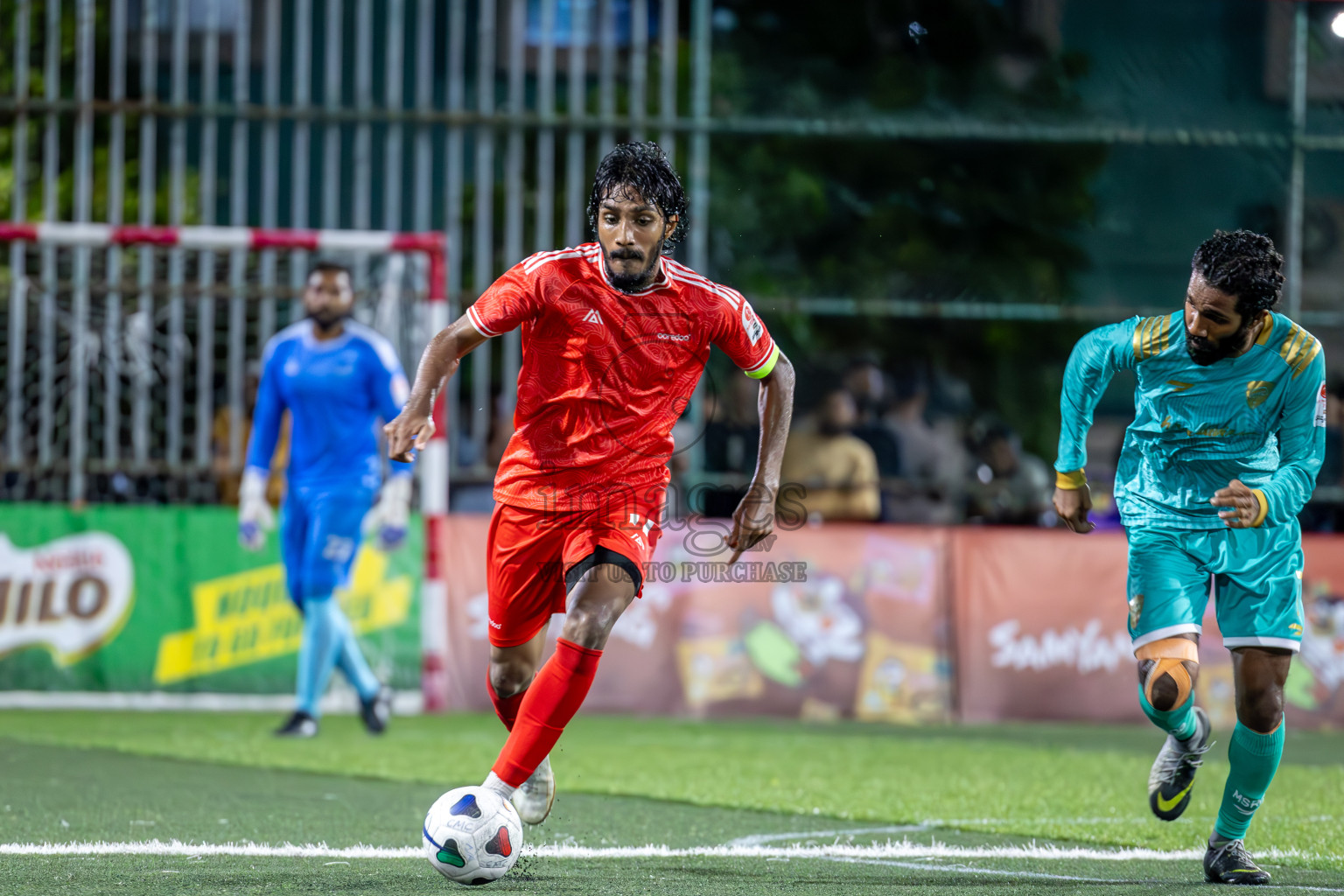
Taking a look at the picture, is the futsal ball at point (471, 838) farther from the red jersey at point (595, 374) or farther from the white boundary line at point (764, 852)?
the red jersey at point (595, 374)

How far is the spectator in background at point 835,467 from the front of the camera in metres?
12.2

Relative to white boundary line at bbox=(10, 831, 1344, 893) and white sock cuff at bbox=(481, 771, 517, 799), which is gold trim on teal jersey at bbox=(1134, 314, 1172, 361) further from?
white sock cuff at bbox=(481, 771, 517, 799)

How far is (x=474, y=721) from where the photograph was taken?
10.8m

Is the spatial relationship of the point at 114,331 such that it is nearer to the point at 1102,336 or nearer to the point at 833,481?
the point at 833,481

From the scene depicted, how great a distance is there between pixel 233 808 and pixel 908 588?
5764mm

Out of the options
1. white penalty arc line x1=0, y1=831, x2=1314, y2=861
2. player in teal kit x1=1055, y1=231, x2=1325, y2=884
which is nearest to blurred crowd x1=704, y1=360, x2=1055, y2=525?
white penalty arc line x1=0, y1=831, x2=1314, y2=861

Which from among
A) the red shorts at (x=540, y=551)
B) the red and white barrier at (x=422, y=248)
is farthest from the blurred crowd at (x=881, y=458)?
the red shorts at (x=540, y=551)

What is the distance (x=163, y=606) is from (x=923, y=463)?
18.0 ft

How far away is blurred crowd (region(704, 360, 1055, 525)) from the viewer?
12.3 meters

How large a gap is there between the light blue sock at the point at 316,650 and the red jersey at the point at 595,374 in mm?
4450

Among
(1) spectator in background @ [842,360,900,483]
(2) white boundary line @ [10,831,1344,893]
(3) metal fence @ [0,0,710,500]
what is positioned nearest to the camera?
(2) white boundary line @ [10,831,1344,893]

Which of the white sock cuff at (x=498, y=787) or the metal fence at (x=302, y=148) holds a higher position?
the metal fence at (x=302, y=148)

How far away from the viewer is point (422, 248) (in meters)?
11.3

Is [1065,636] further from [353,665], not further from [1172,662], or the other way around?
[1172,662]
